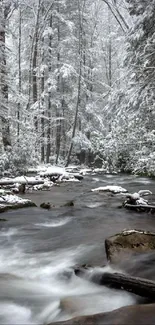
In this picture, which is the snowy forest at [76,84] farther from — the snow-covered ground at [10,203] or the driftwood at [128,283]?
the driftwood at [128,283]

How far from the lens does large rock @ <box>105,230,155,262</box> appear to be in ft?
14.4

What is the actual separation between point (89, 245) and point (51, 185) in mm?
7140

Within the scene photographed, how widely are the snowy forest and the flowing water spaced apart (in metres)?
2.33

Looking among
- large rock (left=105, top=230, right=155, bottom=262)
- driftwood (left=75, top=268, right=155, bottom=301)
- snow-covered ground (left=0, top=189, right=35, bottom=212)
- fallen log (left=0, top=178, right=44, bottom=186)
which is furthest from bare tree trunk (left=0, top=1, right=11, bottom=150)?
driftwood (left=75, top=268, right=155, bottom=301)

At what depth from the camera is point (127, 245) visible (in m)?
4.45

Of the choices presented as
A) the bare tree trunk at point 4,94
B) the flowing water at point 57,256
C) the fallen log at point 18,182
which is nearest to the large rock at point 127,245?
the flowing water at point 57,256

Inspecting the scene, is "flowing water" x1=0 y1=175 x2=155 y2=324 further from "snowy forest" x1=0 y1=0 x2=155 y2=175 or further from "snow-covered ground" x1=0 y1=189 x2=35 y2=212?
"snowy forest" x1=0 y1=0 x2=155 y2=175

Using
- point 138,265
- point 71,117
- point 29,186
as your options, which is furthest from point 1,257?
point 71,117

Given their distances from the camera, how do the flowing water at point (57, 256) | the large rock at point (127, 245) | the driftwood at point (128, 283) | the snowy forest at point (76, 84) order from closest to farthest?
the driftwood at point (128, 283) → the flowing water at point (57, 256) → the large rock at point (127, 245) → the snowy forest at point (76, 84)

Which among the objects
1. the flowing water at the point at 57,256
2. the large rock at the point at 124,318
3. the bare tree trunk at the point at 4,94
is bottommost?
the flowing water at the point at 57,256

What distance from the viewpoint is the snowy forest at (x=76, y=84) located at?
9773 millimetres

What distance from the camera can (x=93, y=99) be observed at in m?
25.6

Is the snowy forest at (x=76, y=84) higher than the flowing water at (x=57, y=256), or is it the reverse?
the snowy forest at (x=76, y=84)

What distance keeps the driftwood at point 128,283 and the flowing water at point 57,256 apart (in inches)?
2.9
